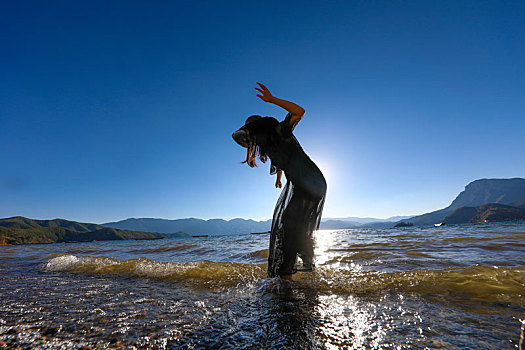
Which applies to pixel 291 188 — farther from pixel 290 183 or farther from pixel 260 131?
pixel 260 131

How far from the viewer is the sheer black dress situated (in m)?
3.76

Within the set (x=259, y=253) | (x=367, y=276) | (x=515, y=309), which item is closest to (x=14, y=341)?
(x=367, y=276)

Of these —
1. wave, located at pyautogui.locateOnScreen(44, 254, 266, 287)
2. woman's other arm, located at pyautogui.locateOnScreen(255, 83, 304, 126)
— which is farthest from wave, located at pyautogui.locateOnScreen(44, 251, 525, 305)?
woman's other arm, located at pyautogui.locateOnScreen(255, 83, 304, 126)

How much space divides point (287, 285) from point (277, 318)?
1350 millimetres

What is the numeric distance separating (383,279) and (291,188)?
212 cm

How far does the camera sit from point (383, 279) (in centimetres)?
356

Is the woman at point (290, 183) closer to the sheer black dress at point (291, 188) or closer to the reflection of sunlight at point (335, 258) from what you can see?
the sheer black dress at point (291, 188)

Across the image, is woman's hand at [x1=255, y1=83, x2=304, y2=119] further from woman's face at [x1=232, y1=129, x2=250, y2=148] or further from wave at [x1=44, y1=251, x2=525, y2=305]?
wave at [x1=44, y1=251, x2=525, y2=305]

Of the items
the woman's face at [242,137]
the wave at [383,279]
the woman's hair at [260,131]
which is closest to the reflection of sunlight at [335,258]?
the wave at [383,279]

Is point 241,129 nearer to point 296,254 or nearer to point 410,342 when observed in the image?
point 296,254

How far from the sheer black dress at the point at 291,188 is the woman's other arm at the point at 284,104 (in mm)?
107

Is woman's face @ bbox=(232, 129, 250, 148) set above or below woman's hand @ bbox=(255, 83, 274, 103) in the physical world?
below

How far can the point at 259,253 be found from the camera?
8602 mm

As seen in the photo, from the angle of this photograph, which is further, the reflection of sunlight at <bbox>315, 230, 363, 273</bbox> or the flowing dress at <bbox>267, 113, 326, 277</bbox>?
the reflection of sunlight at <bbox>315, 230, 363, 273</bbox>
